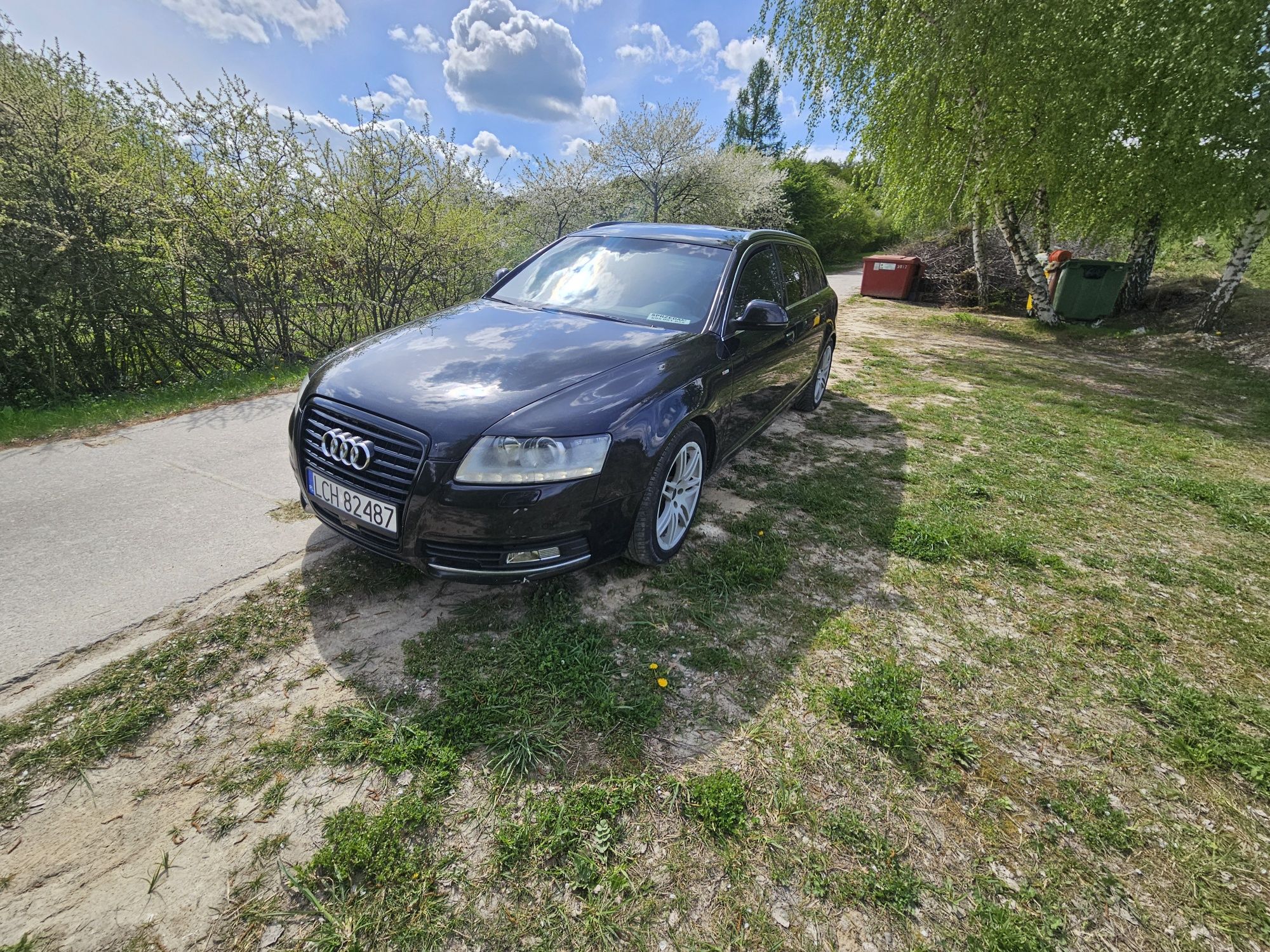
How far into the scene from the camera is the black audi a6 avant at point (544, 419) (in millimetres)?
2232

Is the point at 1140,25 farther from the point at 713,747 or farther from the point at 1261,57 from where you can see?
the point at 713,747

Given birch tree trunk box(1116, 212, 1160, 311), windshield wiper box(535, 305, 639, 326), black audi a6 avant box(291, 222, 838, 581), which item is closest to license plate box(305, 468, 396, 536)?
black audi a6 avant box(291, 222, 838, 581)

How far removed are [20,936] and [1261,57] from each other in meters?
14.6

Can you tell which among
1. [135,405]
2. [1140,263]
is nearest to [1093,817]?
[135,405]

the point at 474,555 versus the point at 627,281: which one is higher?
the point at 627,281

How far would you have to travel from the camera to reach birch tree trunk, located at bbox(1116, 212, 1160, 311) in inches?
428

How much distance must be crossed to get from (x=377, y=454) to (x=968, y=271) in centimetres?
1629

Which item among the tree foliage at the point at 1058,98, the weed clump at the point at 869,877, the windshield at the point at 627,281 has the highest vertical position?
the tree foliage at the point at 1058,98

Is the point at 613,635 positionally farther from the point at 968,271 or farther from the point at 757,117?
the point at 757,117

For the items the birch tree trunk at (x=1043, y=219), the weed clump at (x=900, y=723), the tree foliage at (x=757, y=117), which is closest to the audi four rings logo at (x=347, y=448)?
the weed clump at (x=900, y=723)

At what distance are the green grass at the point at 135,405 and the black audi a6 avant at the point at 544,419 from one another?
3.03 m

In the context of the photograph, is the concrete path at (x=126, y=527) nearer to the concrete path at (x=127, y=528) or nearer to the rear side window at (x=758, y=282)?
the concrete path at (x=127, y=528)

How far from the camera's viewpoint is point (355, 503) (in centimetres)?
233

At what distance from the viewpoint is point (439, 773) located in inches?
71.3
